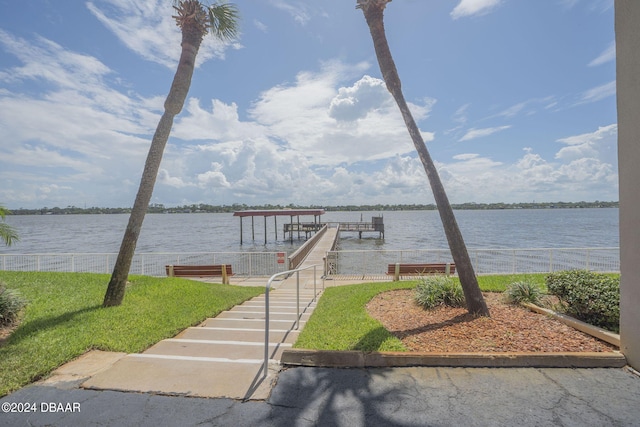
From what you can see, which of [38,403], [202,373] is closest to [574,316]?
[202,373]

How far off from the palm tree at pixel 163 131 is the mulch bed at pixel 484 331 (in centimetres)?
503

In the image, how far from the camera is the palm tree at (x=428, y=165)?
5.39 metres

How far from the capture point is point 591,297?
198 inches

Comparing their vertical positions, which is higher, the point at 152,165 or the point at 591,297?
the point at 152,165

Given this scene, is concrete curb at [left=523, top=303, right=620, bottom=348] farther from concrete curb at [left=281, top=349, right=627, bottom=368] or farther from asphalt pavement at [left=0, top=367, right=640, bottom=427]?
asphalt pavement at [left=0, top=367, right=640, bottom=427]

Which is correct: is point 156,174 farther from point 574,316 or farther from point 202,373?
point 574,316

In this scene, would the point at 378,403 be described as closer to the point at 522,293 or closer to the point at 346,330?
the point at 346,330

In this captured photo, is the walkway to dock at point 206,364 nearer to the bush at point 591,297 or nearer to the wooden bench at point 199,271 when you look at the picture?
the bush at point 591,297

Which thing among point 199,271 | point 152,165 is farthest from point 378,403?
point 199,271

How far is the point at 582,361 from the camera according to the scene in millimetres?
3777

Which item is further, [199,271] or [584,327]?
[199,271]

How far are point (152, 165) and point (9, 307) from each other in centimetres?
335

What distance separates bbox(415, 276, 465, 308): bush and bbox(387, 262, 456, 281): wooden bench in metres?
4.95

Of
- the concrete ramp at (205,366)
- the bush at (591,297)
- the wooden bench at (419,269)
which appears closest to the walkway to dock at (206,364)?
the concrete ramp at (205,366)
